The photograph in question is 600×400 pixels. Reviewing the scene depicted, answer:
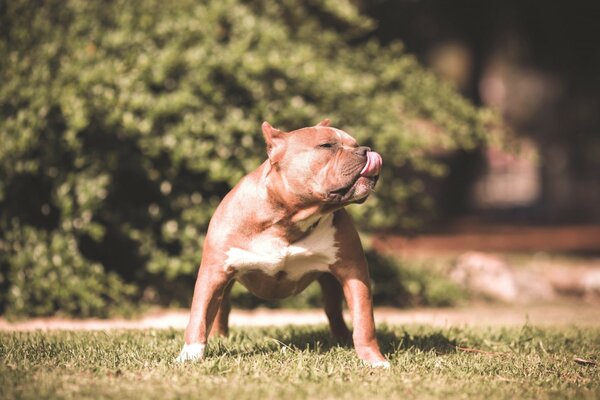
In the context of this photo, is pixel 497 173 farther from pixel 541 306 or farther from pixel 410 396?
pixel 410 396

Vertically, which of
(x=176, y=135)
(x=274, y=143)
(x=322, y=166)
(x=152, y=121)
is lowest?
(x=322, y=166)

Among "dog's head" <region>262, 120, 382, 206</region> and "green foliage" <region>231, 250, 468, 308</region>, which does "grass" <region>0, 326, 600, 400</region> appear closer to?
"dog's head" <region>262, 120, 382, 206</region>

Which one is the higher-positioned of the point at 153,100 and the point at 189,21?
the point at 189,21

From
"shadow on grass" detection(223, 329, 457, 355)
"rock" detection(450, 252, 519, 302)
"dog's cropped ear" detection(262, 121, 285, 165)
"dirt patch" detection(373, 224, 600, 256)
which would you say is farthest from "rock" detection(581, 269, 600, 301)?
"dog's cropped ear" detection(262, 121, 285, 165)

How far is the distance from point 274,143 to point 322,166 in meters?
0.34

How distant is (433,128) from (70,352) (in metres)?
6.04

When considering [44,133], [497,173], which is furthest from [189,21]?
[497,173]

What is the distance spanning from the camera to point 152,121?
26.1 ft

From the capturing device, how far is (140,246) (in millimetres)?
8406

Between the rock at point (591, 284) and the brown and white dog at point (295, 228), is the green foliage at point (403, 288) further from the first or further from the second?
the brown and white dog at point (295, 228)

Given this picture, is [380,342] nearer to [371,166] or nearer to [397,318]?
[371,166]

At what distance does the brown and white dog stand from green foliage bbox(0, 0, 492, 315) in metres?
3.34

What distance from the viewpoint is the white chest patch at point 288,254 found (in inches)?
182

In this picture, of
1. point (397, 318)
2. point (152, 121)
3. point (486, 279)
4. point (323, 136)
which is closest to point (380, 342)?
point (323, 136)
